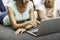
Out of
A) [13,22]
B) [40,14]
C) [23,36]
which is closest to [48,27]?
[23,36]

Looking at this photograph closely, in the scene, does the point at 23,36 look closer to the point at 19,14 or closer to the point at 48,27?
the point at 48,27

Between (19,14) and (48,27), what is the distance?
43 centimetres

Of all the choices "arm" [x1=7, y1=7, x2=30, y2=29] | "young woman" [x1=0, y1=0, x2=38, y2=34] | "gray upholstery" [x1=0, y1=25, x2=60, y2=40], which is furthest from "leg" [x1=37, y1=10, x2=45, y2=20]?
"gray upholstery" [x1=0, y1=25, x2=60, y2=40]

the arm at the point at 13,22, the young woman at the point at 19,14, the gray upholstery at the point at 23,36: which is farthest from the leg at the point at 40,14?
the gray upholstery at the point at 23,36

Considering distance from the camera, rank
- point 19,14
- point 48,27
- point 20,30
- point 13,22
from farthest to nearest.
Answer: point 19,14, point 13,22, point 20,30, point 48,27

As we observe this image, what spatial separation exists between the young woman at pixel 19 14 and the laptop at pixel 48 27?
0.16 m

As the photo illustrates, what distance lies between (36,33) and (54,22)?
165 millimetres

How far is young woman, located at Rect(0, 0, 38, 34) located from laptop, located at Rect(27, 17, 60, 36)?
0.16 meters

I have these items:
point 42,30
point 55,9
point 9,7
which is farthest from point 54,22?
point 55,9

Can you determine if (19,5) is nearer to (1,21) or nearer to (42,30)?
(1,21)

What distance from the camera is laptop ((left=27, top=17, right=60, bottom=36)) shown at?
4.11 ft

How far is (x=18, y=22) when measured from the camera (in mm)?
1633

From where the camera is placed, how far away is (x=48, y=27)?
1298 mm

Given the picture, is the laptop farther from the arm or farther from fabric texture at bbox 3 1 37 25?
fabric texture at bbox 3 1 37 25
